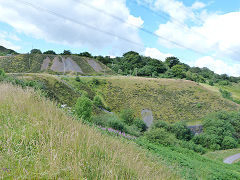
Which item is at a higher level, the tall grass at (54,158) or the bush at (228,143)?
the tall grass at (54,158)

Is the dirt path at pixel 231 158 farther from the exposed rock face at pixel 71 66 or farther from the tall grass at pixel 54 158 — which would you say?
the exposed rock face at pixel 71 66

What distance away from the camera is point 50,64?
65.6 metres

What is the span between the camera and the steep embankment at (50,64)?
5695 centimetres

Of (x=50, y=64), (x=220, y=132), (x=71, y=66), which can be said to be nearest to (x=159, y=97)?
(x=220, y=132)

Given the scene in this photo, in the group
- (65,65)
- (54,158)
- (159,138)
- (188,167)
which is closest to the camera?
(54,158)

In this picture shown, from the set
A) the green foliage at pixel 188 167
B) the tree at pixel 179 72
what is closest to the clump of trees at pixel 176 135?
the green foliage at pixel 188 167

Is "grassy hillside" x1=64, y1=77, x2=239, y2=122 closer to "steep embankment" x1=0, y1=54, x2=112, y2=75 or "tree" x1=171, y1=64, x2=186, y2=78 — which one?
"steep embankment" x1=0, y1=54, x2=112, y2=75

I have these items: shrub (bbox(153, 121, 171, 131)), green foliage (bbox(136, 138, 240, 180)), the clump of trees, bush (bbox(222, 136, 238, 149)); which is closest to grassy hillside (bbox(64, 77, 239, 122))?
the clump of trees

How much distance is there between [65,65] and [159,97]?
42509 millimetres

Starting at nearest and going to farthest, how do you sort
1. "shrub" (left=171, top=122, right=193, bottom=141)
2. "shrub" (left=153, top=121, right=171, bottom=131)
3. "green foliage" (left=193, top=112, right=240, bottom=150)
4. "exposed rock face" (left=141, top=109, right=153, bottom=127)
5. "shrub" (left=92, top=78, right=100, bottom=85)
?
1. "shrub" (left=153, top=121, right=171, bottom=131)
2. "green foliage" (left=193, top=112, right=240, bottom=150)
3. "shrub" (left=171, top=122, right=193, bottom=141)
4. "exposed rock face" (left=141, top=109, right=153, bottom=127)
5. "shrub" (left=92, top=78, right=100, bottom=85)

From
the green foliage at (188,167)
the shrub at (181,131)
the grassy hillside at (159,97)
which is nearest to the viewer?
the green foliage at (188,167)

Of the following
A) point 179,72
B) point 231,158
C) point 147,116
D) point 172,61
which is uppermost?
point 172,61

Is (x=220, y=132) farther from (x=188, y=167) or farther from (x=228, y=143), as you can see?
(x=188, y=167)

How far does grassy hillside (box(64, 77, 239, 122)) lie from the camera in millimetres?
45312
